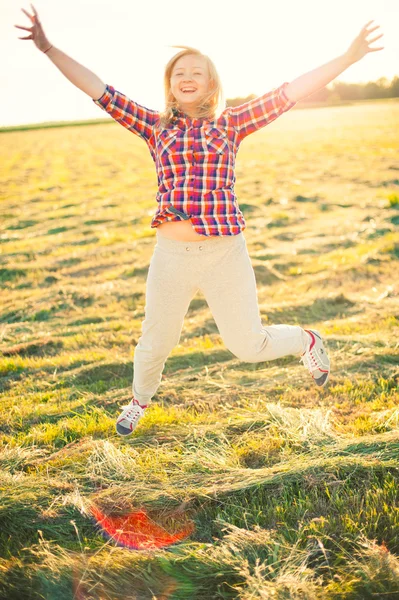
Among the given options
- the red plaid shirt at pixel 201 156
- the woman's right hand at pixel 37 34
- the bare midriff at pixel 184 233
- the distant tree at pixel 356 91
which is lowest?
the bare midriff at pixel 184 233

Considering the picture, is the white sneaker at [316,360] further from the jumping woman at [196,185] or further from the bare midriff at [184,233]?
the bare midriff at [184,233]

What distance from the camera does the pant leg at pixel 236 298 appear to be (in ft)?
10.5

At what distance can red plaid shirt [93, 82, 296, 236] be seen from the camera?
314 centimetres

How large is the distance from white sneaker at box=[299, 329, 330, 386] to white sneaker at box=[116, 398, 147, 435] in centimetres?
114

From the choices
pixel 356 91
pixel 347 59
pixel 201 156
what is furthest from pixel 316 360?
pixel 356 91

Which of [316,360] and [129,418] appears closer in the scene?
[129,418]

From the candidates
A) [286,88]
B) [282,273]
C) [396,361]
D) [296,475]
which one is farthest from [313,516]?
[282,273]

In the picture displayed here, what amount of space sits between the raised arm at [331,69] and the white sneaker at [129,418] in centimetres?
209

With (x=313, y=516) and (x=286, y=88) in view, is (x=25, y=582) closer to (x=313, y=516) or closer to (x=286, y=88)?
(x=313, y=516)

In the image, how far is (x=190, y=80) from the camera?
129 inches

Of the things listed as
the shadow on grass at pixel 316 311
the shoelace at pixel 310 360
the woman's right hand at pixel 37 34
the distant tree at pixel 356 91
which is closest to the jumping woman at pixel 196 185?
the woman's right hand at pixel 37 34

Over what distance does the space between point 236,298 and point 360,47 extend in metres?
1.61

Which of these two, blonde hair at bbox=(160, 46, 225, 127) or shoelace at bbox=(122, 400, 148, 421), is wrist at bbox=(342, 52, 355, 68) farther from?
shoelace at bbox=(122, 400, 148, 421)

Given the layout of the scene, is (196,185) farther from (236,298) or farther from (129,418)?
(129,418)
